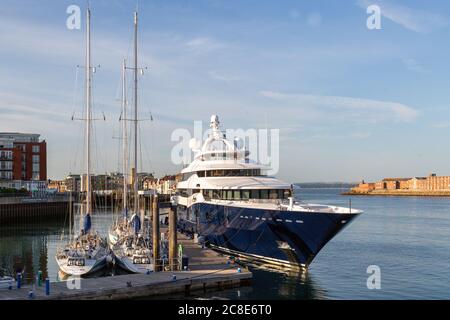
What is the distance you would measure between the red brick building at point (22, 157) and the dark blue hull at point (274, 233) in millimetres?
64892

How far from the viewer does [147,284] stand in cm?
2277

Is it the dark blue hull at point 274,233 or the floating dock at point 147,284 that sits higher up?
the dark blue hull at point 274,233

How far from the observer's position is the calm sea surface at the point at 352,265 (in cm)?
2623

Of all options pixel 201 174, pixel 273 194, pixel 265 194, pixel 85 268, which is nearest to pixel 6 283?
pixel 85 268

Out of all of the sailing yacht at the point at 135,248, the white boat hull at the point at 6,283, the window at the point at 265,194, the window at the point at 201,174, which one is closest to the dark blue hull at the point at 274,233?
the window at the point at 265,194

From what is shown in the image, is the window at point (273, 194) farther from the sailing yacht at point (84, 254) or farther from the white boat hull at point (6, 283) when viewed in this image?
the white boat hull at point (6, 283)

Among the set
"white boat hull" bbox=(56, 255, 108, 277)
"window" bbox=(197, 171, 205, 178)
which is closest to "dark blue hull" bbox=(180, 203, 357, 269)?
"window" bbox=(197, 171, 205, 178)

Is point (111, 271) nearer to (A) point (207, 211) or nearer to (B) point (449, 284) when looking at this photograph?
(A) point (207, 211)

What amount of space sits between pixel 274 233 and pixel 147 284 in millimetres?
9263

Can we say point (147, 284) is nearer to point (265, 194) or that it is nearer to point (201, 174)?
point (265, 194)

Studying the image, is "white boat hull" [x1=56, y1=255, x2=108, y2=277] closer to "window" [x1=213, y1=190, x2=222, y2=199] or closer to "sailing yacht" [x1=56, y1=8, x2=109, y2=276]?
"sailing yacht" [x1=56, y1=8, x2=109, y2=276]

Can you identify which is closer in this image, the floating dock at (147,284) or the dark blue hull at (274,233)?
the floating dock at (147,284)
